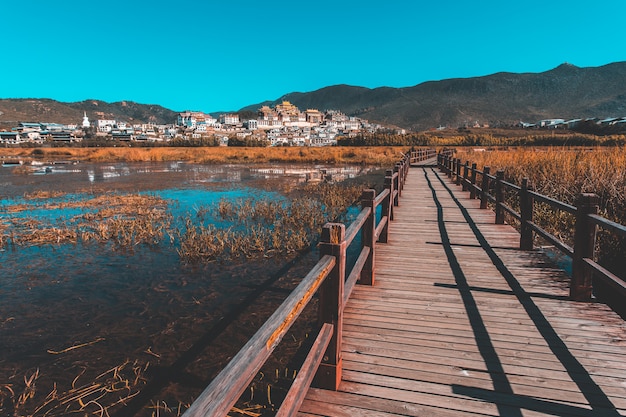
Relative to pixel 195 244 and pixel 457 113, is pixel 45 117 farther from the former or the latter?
pixel 195 244

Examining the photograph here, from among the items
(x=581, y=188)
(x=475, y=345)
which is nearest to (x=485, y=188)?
(x=581, y=188)

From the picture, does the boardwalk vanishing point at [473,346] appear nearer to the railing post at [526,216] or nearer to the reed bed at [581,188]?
the railing post at [526,216]

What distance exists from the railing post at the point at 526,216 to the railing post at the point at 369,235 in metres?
3.26

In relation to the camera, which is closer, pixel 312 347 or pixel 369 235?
pixel 312 347

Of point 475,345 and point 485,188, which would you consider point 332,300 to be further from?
point 485,188

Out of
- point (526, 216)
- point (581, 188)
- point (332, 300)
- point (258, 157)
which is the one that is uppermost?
point (258, 157)

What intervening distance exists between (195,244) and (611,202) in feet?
31.7

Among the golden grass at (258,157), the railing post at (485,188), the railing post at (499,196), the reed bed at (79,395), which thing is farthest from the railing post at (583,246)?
the golden grass at (258,157)

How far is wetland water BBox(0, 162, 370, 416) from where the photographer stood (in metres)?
4.41

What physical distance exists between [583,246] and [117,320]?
6.70m

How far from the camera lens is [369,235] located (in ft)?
16.7

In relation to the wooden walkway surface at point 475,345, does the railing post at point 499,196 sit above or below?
above

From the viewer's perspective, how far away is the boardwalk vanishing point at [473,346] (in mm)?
2789

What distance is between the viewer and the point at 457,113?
16200cm
